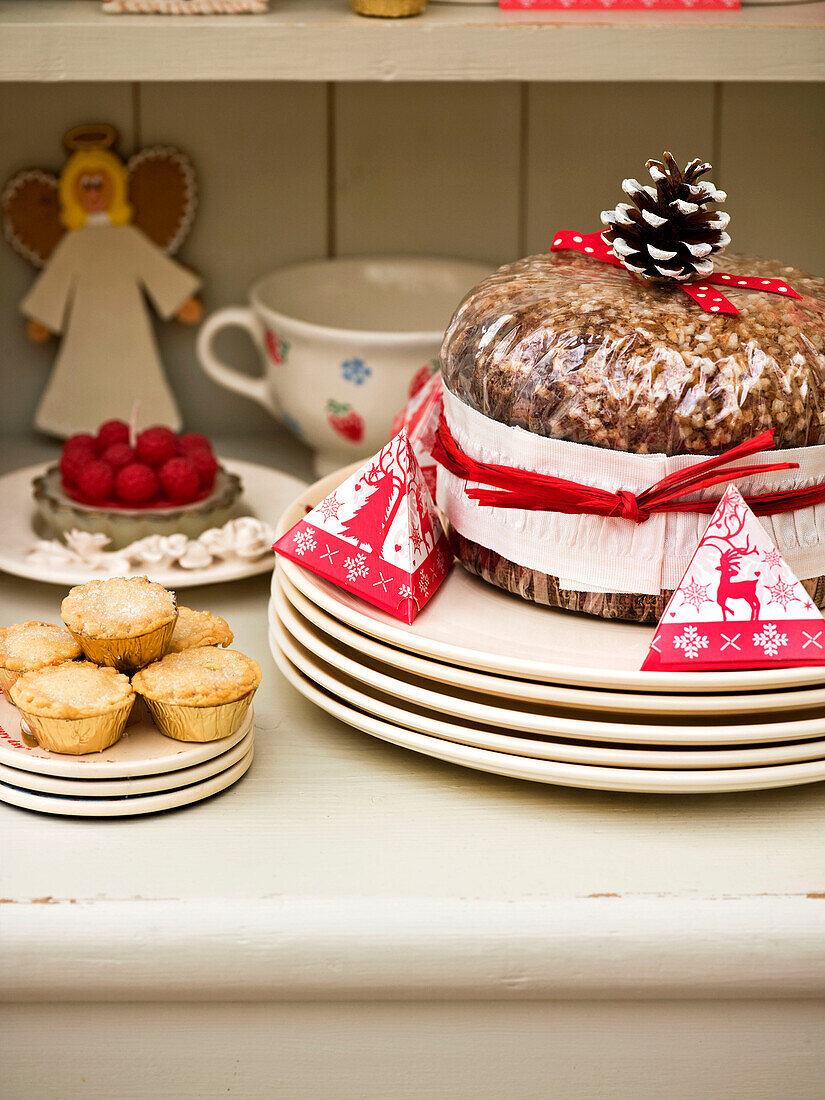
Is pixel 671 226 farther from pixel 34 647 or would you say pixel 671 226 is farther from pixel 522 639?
pixel 34 647

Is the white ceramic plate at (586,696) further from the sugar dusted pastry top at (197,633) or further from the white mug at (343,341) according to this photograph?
the white mug at (343,341)

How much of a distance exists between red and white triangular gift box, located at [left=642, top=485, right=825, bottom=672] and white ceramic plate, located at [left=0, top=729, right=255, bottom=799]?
0.23 meters

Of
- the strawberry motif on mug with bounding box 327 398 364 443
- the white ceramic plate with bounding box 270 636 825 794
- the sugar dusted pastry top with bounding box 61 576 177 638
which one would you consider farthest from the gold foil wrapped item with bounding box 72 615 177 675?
the strawberry motif on mug with bounding box 327 398 364 443

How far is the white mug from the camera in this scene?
2.86 ft

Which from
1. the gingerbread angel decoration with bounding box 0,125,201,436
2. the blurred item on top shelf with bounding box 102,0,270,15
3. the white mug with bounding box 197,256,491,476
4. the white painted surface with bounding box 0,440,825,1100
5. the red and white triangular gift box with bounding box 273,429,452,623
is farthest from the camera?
the gingerbread angel decoration with bounding box 0,125,201,436

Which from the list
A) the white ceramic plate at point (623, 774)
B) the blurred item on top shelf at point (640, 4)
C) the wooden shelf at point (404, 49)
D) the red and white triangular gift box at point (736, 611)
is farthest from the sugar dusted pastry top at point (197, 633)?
the blurred item on top shelf at point (640, 4)

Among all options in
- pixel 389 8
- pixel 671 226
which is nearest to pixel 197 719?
pixel 671 226

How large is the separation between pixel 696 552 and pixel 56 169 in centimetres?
70

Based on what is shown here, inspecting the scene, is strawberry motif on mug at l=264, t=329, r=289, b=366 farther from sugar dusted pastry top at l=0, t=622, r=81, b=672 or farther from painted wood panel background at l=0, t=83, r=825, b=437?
sugar dusted pastry top at l=0, t=622, r=81, b=672

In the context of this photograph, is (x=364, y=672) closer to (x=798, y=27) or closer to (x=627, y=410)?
(x=627, y=410)

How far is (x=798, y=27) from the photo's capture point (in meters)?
0.71

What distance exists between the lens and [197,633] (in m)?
0.63

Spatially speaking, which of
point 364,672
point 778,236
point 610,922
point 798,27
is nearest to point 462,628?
point 364,672

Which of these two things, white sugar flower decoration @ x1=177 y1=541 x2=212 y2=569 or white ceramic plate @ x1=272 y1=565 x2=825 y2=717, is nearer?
white ceramic plate @ x1=272 y1=565 x2=825 y2=717
